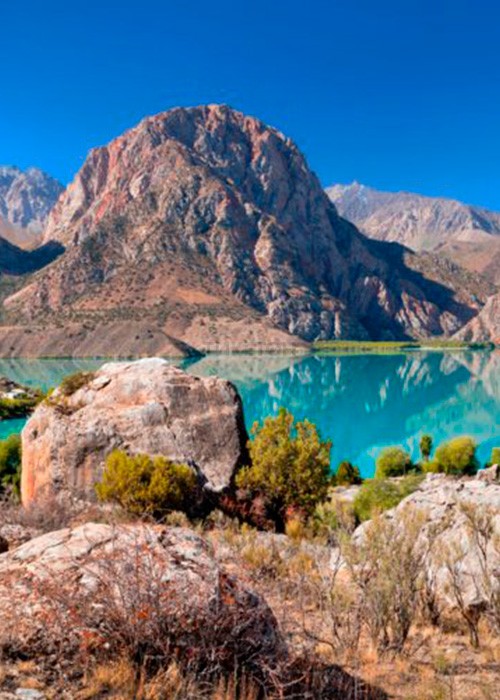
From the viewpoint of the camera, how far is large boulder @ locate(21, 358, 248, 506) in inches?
662

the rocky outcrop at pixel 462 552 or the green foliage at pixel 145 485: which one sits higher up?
the green foliage at pixel 145 485

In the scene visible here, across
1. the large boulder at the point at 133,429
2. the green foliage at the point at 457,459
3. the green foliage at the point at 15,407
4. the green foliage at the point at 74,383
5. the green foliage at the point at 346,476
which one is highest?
the green foliage at the point at 15,407

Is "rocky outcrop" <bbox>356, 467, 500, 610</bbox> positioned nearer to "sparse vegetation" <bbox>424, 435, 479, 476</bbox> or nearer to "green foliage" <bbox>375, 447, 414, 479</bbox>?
"sparse vegetation" <bbox>424, 435, 479, 476</bbox>

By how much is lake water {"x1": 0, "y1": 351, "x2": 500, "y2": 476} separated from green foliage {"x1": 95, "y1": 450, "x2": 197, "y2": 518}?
119 feet

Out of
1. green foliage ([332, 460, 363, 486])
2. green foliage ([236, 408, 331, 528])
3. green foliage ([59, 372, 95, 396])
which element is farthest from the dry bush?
green foliage ([332, 460, 363, 486])

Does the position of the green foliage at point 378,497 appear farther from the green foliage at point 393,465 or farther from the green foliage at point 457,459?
the green foliage at point 457,459

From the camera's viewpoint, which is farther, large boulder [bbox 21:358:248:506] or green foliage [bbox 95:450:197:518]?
large boulder [bbox 21:358:248:506]

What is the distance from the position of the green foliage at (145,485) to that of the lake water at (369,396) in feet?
119

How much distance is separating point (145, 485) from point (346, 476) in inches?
1080

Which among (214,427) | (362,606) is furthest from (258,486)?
(362,606)

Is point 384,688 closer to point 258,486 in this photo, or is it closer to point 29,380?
point 258,486

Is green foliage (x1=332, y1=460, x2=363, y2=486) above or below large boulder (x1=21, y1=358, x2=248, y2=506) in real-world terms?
below

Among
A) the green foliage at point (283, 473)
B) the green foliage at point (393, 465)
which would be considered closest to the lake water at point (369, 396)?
the green foliage at point (393, 465)

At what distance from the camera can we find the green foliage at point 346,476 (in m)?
39.6
